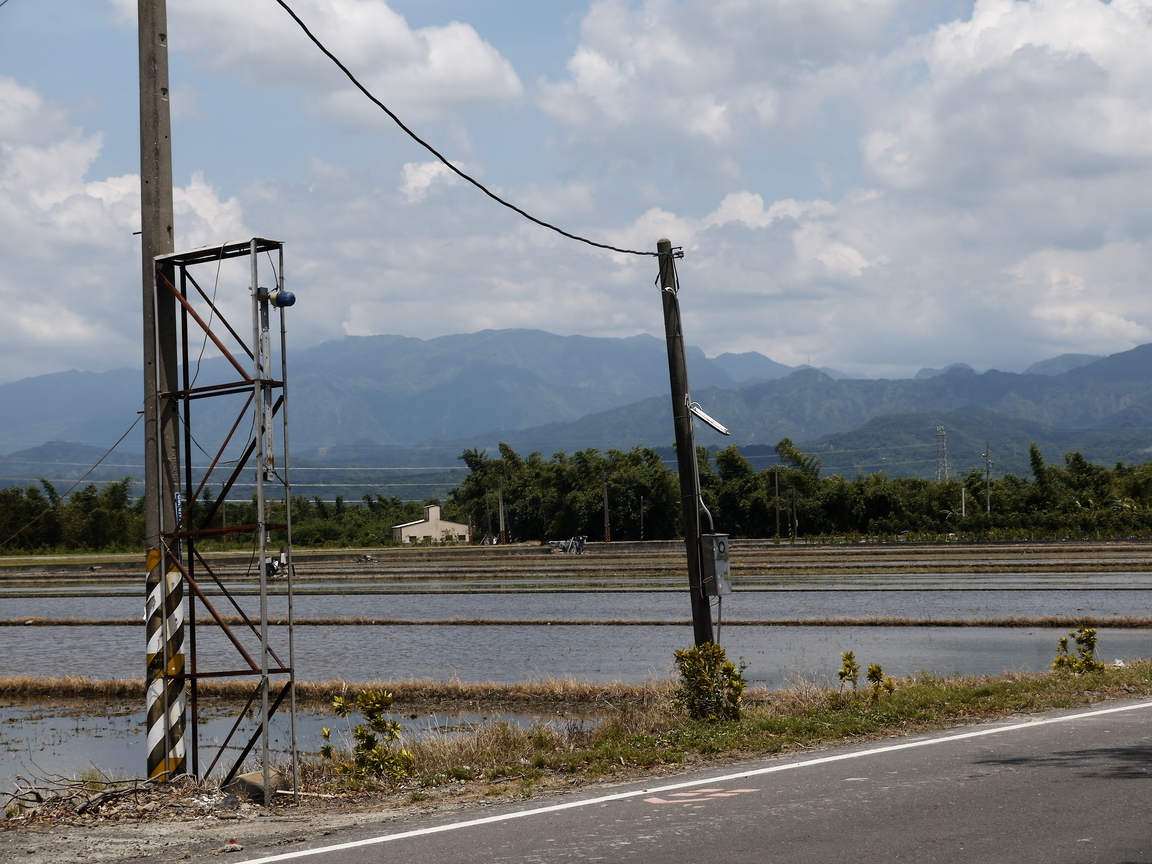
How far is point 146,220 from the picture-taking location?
426 inches

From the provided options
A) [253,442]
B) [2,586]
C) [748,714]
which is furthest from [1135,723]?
[2,586]

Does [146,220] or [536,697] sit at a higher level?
[146,220]

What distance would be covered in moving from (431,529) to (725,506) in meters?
48.8

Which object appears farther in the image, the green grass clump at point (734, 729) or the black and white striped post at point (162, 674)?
the black and white striped post at point (162, 674)

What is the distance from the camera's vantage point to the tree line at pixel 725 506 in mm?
84875

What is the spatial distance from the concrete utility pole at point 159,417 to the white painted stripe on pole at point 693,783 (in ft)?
12.4

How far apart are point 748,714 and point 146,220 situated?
897cm

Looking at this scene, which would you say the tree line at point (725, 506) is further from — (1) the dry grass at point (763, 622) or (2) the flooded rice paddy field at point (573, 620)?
Result: (1) the dry grass at point (763, 622)

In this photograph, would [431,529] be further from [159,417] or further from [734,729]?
[159,417]

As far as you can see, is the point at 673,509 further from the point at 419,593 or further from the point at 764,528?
the point at 419,593

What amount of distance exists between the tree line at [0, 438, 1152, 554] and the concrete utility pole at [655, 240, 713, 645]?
66.4 meters

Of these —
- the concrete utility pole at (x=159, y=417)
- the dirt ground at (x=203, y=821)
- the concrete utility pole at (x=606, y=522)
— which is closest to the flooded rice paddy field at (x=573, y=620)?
the concrete utility pole at (x=159, y=417)

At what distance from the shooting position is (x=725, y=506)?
91.3 m

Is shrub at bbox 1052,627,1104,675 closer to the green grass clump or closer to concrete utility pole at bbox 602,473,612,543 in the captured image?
the green grass clump
